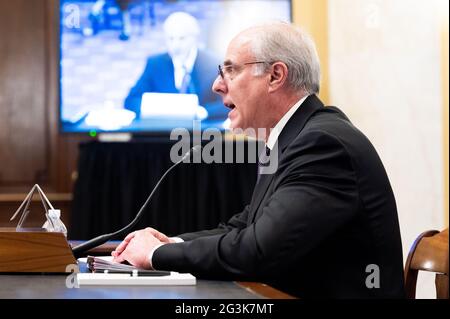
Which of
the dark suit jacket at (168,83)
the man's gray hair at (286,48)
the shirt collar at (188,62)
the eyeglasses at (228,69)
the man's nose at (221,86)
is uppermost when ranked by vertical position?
the shirt collar at (188,62)

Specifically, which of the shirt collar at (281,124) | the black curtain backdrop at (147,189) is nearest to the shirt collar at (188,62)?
the black curtain backdrop at (147,189)

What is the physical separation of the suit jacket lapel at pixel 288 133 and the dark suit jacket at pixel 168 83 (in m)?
3.00

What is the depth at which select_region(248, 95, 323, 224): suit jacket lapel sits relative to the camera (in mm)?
2018

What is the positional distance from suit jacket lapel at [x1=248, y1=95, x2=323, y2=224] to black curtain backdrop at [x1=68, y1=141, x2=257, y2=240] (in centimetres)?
246

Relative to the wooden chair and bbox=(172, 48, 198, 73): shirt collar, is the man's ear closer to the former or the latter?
the wooden chair

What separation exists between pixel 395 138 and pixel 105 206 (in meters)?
1.72

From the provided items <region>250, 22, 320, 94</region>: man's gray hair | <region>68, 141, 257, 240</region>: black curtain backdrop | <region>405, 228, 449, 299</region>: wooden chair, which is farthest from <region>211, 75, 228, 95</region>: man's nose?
<region>68, 141, 257, 240</region>: black curtain backdrop

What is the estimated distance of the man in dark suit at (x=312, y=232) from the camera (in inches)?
66.2

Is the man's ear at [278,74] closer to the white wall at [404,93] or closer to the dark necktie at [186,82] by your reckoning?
the white wall at [404,93]

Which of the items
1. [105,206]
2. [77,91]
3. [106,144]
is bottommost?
[105,206]
